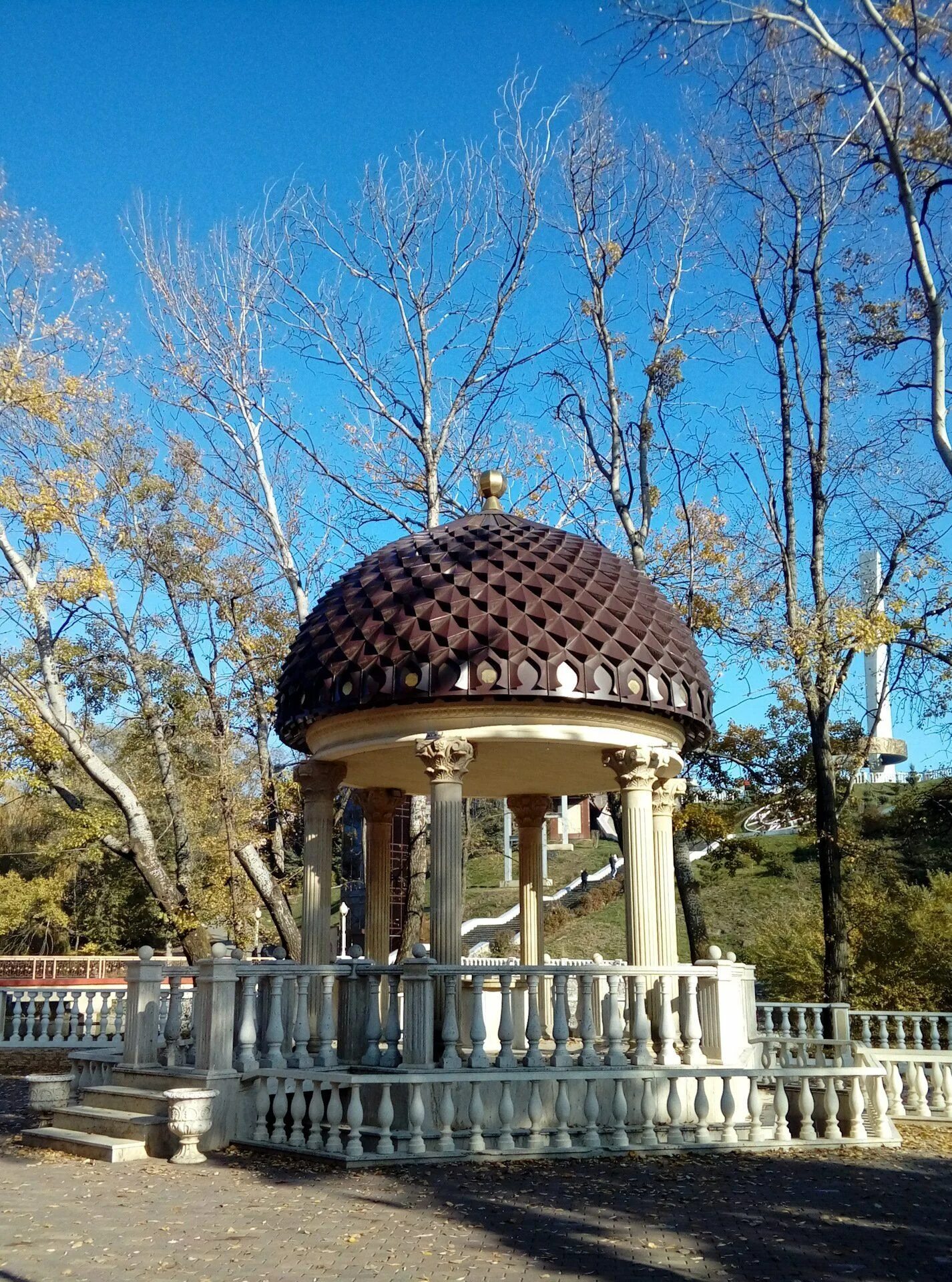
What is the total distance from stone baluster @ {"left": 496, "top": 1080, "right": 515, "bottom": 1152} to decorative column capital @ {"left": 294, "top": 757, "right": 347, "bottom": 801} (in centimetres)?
479

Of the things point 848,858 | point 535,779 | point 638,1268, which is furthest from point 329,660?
point 848,858

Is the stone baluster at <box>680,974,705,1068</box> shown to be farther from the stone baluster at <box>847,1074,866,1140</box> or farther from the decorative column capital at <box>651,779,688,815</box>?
the decorative column capital at <box>651,779,688,815</box>

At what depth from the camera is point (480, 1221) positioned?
8195 millimetres

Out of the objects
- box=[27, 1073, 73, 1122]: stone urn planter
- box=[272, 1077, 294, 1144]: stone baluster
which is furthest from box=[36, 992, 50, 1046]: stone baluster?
box=[272, 1077, 294, 1144]: stone baluster

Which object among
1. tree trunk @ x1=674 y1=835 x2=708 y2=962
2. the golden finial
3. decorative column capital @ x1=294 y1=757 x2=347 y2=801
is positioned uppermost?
the golden finial

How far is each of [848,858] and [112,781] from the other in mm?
15530

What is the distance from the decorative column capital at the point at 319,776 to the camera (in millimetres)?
14609

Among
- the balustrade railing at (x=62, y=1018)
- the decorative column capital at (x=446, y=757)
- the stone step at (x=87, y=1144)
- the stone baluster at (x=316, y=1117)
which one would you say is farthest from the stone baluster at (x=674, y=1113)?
the balustrade railing at (x=62, y=1018)

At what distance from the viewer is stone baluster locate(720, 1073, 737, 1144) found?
11484 mm

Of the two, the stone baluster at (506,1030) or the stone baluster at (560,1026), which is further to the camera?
the stone baluster at (560,1026)

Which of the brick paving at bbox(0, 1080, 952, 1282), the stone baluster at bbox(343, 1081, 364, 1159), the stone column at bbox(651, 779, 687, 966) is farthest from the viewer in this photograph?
the stone column at bbox(651, 779, 687, 966)

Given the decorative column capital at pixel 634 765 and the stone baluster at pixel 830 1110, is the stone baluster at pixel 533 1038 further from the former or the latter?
the stone baluster at pixel 830 1110

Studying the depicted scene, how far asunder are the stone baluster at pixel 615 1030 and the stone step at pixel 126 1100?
4.47 meters

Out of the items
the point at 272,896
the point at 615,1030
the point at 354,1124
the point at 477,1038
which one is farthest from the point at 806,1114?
the point at 272,896
